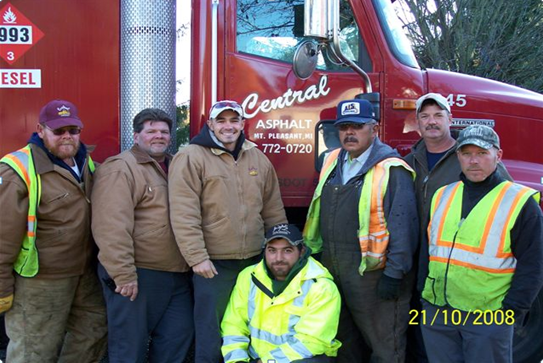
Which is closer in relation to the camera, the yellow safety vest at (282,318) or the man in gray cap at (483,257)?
the man in gray cap at (483,257)

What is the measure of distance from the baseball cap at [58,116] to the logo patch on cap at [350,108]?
4.85 feet

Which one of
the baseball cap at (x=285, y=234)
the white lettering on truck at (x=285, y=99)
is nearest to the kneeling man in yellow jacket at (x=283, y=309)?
the baseball cap at (x=285, y=234)

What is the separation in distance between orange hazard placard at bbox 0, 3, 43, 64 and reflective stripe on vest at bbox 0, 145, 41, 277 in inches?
32.9

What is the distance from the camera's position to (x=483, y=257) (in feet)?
8.27

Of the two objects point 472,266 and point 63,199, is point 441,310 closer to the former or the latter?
point 472,266

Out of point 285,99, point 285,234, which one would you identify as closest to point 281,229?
point 285,234

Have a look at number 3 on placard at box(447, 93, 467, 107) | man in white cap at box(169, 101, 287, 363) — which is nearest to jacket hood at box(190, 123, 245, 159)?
man in white cap at box(169, 101, 287, 363)

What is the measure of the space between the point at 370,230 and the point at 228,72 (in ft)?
4.54

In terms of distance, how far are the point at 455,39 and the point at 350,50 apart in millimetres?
8778

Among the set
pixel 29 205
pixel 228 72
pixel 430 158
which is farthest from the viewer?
pixel 228 72

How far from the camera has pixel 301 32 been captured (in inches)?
139

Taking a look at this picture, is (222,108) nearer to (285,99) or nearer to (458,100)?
(285,99)

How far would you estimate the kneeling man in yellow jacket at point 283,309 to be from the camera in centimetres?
288

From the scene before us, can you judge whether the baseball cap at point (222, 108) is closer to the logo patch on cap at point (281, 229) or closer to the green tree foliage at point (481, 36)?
the logo patch on cap at point (281, 229)
